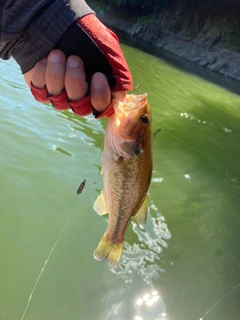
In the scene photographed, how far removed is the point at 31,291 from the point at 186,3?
36.0 m

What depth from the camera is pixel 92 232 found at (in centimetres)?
471

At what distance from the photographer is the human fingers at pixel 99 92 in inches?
59.5

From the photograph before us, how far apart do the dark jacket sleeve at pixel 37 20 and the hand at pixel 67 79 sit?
58 millimetres

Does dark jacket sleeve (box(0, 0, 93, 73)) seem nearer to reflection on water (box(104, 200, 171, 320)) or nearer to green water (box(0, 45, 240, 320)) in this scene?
green water (box(0, 45, 240, 320))

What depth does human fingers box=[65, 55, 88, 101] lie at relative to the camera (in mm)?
1474

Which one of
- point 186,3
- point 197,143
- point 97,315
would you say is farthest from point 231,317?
point 186,3

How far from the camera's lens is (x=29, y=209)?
15.5 ft

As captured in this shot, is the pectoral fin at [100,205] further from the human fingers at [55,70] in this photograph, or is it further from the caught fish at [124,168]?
the human fingers at [55,70]

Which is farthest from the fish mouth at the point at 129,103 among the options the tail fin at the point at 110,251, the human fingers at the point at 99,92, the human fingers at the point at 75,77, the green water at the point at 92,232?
the green water at the point at 92,232

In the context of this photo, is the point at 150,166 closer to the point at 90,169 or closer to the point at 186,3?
the point at 90,169

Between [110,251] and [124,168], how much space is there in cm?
76

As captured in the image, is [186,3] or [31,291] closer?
[31,291]

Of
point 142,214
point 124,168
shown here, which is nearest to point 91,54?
point 124,168


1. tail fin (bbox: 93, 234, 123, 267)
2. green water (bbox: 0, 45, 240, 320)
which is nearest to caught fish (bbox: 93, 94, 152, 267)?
tail fin (bbox: 93, 234, 123, 267)
